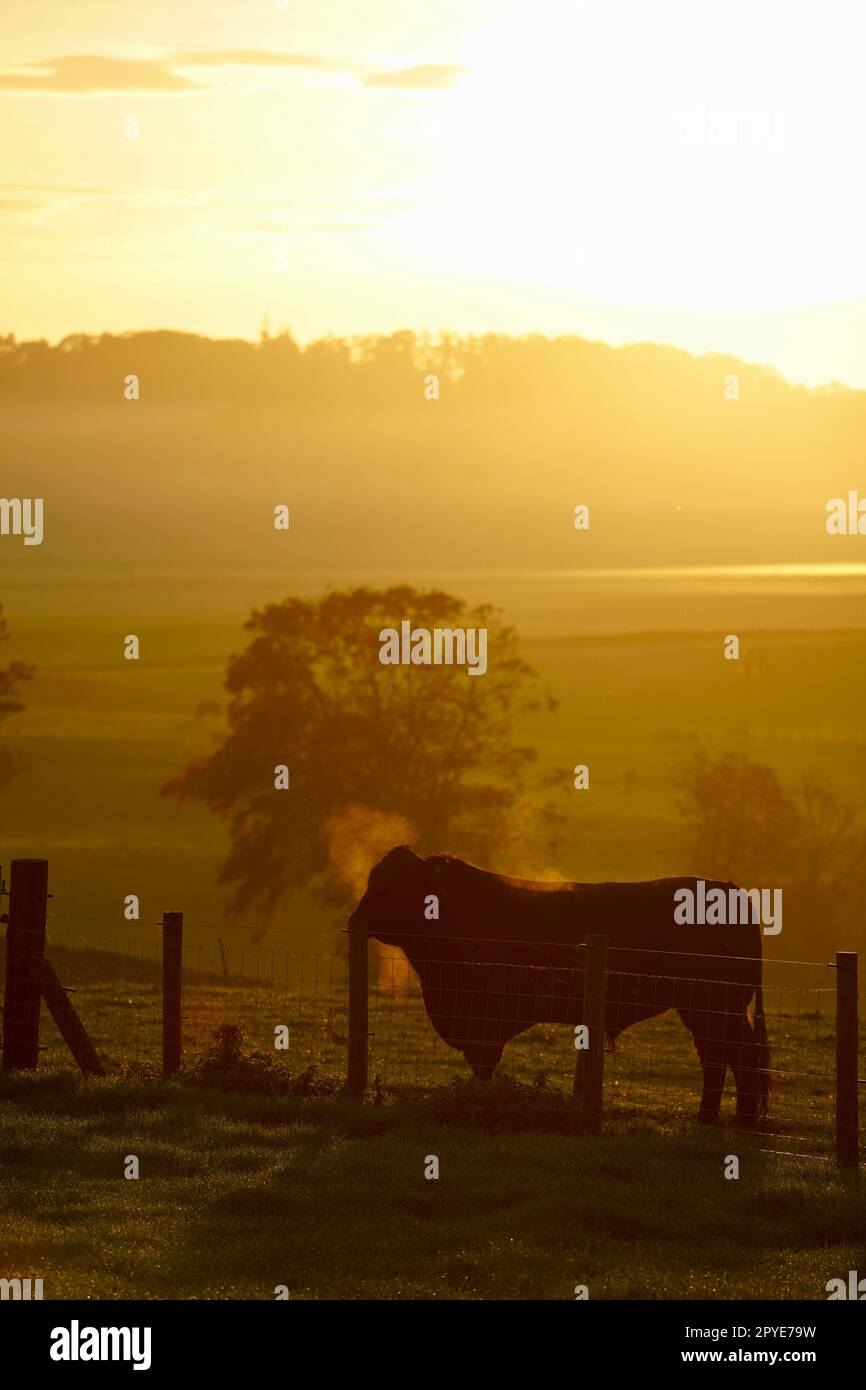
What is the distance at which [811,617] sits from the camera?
444 ft

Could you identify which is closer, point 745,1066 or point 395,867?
point 745,1066

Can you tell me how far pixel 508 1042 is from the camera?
680 inches

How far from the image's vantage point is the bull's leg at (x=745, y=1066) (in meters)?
13.3

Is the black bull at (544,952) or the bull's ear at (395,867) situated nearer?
the black bull at (544,952)

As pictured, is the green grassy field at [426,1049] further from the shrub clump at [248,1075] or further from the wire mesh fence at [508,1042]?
A: the shrub clump at [248,1075]

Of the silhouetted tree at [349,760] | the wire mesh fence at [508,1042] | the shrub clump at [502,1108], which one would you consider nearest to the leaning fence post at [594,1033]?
the shrub clump at [502,1108]

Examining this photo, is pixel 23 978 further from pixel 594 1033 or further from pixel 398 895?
pixel 594 1033

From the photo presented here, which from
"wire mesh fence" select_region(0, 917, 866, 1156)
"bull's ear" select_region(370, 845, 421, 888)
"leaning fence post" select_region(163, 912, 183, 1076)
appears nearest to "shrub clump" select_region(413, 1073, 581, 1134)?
"wire mesh fence" select_region(0, 917, 866, 1156)

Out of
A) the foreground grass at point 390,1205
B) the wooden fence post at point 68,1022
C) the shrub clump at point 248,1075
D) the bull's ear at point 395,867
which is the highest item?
the bull's ear at point 395,867

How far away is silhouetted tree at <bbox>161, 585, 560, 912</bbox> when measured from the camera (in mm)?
47719

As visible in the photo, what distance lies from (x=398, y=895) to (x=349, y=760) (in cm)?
3313

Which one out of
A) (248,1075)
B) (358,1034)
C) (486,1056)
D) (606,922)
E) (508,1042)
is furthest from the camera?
(508,1042)

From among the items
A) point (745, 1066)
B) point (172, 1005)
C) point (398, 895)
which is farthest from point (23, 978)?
point (745, 1066)

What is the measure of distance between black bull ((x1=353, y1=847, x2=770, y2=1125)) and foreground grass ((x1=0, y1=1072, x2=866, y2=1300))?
2.08m
